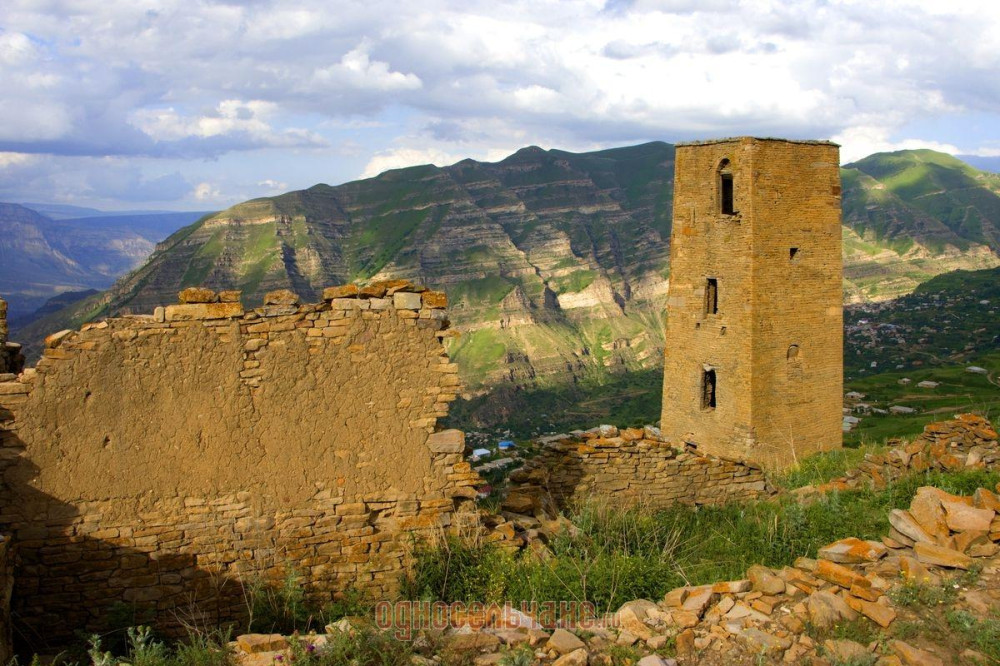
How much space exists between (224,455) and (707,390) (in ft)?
33.1

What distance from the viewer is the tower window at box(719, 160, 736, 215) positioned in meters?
13.8

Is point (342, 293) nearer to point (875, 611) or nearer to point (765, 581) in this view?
point (765, 581)

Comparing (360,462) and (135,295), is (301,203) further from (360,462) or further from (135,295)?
(360,462)

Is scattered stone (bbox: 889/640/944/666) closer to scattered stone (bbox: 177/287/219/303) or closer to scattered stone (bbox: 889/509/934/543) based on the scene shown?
scattered stone (bbox: 889/509/934/543)

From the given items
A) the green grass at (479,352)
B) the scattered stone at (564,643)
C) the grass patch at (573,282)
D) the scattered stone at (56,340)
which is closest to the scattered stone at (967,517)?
the scattered stone at (564,643)

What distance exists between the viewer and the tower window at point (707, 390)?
14562mm

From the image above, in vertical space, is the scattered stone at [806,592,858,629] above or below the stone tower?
below

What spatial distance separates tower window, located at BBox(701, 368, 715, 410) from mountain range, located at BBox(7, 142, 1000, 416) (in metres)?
82.2

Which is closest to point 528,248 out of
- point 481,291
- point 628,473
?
point 481,291

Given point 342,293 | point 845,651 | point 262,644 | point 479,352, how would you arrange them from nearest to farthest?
point 845,651 < point 262,644 < point 342,293 < point 479,352

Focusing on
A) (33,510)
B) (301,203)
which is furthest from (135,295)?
(33,510)

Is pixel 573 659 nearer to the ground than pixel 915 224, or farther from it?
nearer to the ground

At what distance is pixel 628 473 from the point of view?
1037cm

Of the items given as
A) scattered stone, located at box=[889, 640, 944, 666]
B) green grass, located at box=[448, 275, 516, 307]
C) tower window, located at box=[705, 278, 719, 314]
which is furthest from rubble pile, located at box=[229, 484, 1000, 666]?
green grass, located at box=[448, 275, 516, 307]
